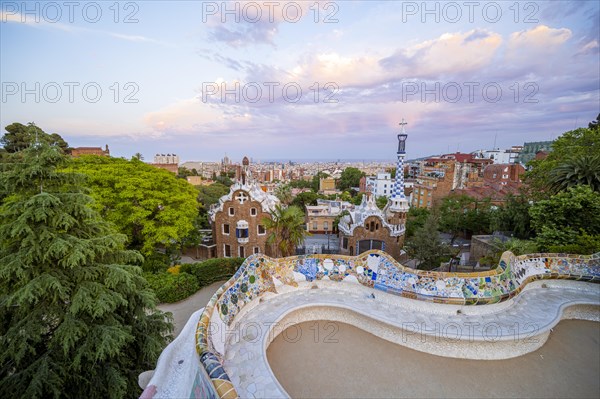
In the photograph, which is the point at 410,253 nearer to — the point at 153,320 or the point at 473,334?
the point at 473,334

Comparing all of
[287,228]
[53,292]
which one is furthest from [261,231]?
[53,292]

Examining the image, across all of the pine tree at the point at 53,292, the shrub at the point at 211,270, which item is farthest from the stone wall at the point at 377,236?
the pine tree at the point at 53,292

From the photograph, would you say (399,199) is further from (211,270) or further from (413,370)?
(413,370)

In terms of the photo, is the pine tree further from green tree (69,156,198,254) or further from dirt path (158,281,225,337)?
green tree (69,156,198,254)

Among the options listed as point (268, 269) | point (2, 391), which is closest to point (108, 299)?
point (2, 391)

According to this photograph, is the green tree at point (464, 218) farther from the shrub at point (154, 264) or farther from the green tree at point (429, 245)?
the shrub at point (154, 264)

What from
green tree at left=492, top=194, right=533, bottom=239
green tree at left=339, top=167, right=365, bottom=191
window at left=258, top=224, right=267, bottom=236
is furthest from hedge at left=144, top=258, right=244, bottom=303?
green tree at left=339, top=167, right=365, bottom=191
